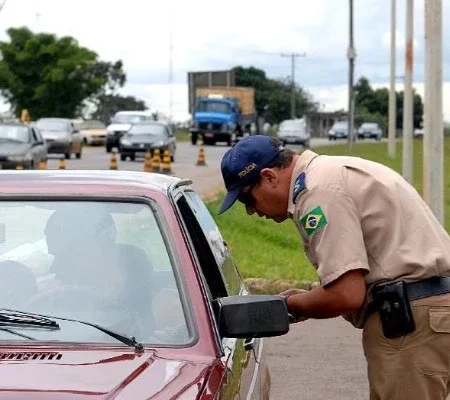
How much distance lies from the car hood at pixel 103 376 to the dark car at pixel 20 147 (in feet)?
72.7

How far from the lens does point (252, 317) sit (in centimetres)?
373

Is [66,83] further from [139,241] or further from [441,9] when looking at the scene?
[139,241]

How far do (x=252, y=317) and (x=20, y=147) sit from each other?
23.1 m

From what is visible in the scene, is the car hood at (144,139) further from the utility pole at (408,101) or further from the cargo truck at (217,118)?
the cargo truck at (217,118)

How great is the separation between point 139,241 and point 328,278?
0.68 meters

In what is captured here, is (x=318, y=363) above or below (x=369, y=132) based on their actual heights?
below

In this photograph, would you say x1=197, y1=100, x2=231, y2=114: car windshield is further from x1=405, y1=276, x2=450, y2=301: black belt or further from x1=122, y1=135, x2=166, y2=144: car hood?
x1=405, y1=276, x2=450, y2=301: black belt

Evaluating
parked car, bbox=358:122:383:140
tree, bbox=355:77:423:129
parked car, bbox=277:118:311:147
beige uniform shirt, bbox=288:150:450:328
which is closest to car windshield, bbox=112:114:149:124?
parked car, bbox=277:118:311:147

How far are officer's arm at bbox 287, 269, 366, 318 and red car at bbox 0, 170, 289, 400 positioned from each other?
0.94 ft

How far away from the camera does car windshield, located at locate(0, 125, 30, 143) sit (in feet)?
87.6

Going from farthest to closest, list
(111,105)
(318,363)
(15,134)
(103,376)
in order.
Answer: (111,105) < (15,134) < (318,363) < (103,376)

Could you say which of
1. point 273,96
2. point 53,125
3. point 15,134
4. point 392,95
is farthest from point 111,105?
point 15,134

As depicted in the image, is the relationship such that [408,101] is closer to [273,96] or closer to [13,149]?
[13,149]

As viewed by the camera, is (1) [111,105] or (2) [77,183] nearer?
(2) [77,183]
